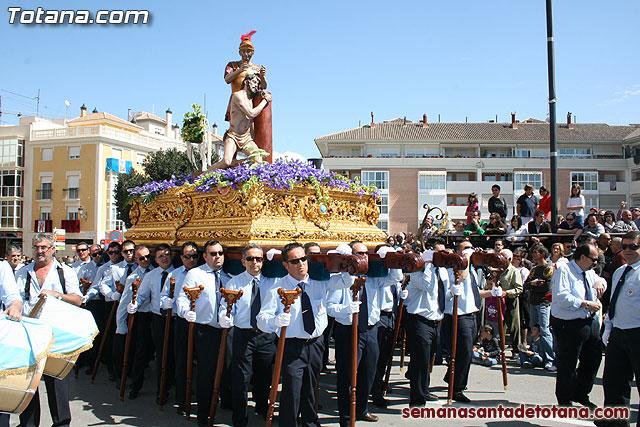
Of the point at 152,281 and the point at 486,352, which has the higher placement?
the point at 152,281

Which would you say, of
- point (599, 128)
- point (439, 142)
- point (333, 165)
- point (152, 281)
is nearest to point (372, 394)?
point (152, 281)

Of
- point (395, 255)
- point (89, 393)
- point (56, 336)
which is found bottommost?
point (89, 393)

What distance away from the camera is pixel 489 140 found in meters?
41.5

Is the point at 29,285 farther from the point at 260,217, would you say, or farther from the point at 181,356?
the point at 260,217

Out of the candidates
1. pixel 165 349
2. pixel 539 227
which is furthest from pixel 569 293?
pixel 539 227

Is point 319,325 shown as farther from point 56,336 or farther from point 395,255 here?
A: point 56,336

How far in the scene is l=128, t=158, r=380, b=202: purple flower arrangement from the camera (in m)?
6.86

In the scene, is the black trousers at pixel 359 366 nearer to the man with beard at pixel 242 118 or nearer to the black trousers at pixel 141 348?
the black trousers at pixel 141 348

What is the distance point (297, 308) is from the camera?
4.84m

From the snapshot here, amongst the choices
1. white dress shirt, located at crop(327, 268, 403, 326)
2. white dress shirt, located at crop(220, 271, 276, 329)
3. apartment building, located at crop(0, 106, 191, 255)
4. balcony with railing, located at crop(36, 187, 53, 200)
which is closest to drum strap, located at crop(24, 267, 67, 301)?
white dress shirt, located at crop(220, 271, 276, 329)

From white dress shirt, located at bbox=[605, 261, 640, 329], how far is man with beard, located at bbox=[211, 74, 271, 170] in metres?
5.06

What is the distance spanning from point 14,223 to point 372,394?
3906cm

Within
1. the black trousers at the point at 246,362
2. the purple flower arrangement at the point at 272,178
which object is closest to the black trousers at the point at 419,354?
the black trousers at the point at 246,362

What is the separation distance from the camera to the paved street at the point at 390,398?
17.9 ft
